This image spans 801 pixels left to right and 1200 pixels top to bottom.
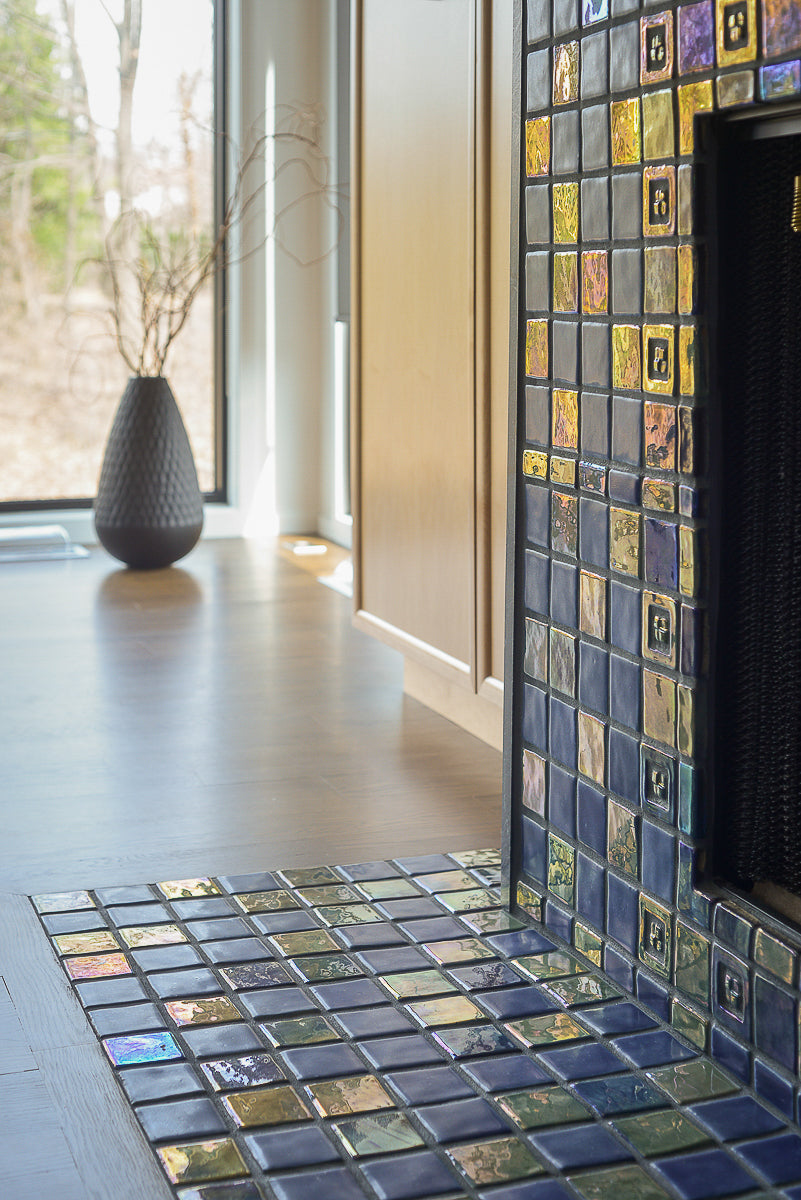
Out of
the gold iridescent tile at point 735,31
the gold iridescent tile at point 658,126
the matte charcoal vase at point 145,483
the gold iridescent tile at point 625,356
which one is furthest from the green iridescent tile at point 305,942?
the matte charcoal vase at point 145,483

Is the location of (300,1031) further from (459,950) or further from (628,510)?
(628,510)

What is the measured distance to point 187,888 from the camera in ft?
7.01

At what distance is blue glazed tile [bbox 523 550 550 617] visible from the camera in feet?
6.20

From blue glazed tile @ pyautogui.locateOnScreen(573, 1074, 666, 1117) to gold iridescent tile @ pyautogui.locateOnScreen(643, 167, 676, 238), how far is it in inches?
35.9

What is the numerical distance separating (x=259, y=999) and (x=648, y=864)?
501mm

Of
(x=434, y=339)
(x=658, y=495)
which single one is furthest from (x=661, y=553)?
(x=434, y=339)

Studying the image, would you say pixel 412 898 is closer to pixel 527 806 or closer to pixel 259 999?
pixel 527 806

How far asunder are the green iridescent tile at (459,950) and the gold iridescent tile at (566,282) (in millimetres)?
832

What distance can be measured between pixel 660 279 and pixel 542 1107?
35.1 inches

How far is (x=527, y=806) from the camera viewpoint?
6.53 ft

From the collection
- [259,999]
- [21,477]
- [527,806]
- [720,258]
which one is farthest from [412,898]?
[21,477]

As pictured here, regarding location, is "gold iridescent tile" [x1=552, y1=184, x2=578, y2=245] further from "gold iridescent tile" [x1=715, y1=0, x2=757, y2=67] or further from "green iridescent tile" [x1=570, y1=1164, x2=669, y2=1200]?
"green iridescent tile" [x1=570, y1=1164, x2=669, y2=1200]

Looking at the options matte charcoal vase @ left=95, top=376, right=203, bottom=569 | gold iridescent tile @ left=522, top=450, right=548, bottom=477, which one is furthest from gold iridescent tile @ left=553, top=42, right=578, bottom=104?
matte charcoal vase @ left=95, top=376, right=203, bottom=569

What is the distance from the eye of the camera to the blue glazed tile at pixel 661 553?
Result: 160cm
